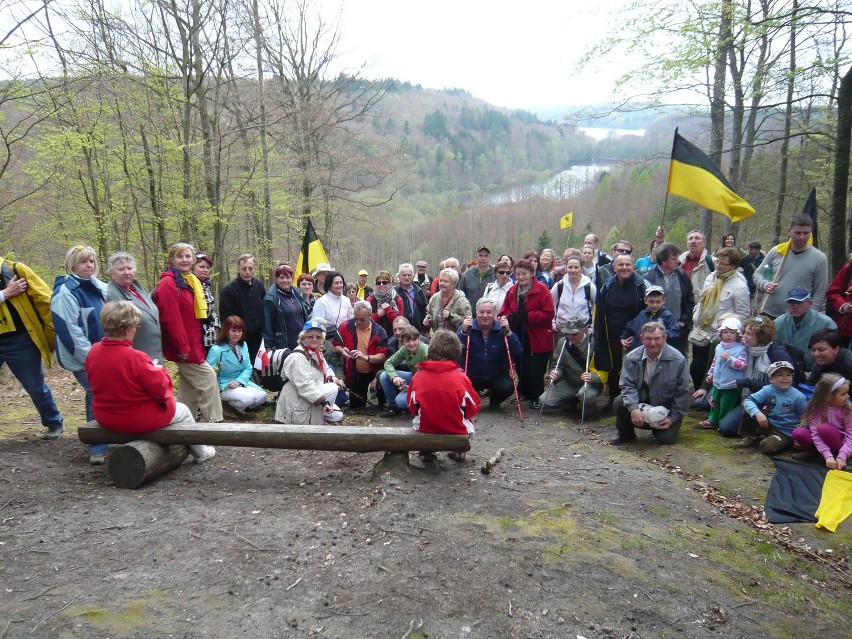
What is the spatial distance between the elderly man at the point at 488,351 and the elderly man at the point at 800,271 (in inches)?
128

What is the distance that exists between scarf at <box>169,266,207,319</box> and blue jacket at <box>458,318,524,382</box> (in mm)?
3454

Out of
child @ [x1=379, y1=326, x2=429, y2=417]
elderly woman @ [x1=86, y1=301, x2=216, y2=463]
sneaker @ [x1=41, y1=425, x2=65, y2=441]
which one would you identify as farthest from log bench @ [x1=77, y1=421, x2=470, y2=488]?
child @ [x1=379, y1=326, x2=429, y2=417]

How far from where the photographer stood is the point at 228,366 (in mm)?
6977

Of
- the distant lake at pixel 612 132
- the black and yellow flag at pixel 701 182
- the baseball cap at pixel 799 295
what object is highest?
the distant lake at pixel 612 132

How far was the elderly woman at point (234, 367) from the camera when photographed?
6801 millimetres

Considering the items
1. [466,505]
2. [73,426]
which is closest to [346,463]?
[466,505]

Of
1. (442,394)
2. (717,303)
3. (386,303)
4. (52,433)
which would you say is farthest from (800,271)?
(52,433)

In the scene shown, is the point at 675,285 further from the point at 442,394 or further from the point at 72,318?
the point at 72,318

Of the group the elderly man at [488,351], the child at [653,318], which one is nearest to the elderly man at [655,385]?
the child at [653,318]

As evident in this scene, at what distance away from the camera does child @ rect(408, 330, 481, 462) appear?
4.58 m

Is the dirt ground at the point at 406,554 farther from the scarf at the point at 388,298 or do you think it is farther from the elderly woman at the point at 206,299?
the scarf at the point at 388,298

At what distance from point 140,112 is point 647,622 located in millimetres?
13047

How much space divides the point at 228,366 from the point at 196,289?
1.68m

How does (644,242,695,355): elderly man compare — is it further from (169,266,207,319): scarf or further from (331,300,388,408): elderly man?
(169,266,207,319): scarf
